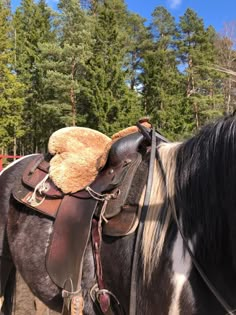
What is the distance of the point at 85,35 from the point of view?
22234 millimetres

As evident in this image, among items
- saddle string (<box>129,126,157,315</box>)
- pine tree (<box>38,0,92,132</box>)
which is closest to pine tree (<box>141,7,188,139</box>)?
pine tree (<box>38,0,92,132</box>)

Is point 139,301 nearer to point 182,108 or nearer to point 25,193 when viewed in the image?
point 25,193

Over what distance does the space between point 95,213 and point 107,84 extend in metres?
20.9

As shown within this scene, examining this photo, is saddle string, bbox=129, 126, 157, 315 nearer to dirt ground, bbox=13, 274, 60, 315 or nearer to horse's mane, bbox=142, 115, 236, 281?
horse's mane, bbox=142, 115, 236, 281

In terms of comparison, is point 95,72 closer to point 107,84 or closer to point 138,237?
point 107,84

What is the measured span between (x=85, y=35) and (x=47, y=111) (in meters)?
5.64

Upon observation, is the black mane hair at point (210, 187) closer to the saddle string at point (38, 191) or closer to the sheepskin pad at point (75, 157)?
the sheepskin pad at point (75, 157)

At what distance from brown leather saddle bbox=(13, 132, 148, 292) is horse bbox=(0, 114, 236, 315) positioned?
2.0 inches

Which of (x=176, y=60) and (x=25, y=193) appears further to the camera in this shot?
(x=176, y=60)

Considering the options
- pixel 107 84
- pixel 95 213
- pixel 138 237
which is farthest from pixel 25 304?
pixel 107 84

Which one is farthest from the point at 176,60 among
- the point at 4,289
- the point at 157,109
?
the point at 4,289

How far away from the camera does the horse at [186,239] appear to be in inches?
46.5

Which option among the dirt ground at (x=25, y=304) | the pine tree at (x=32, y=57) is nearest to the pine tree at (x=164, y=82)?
the pine tree at (x=32, y=57)

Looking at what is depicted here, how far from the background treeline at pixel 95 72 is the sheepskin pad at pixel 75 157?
16767 mm
